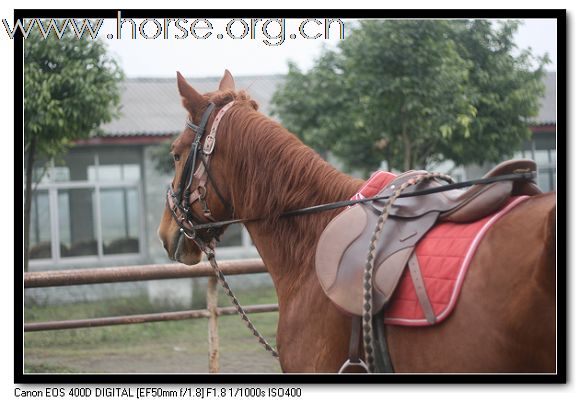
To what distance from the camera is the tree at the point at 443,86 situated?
7.08 metres

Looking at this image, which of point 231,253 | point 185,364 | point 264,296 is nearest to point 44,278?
point 185,364

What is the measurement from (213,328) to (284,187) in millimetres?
2203

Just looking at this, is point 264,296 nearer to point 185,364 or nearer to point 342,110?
point 342,110

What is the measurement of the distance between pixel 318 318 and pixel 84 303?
720 cm

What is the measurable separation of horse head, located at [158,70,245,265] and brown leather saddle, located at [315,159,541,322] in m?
0.58

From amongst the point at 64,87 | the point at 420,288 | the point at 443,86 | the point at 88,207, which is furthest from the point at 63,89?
the point at 420,288

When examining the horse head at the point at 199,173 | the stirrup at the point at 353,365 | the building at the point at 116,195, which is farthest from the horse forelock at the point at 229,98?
the building at the point at 116,195

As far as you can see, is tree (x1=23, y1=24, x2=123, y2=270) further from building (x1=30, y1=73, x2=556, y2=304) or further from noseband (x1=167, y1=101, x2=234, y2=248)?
noseband (x1=167, y1=101, x2=234, y2=248)

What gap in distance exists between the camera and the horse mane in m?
2.59

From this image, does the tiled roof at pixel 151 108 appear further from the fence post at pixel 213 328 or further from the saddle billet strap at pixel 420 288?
the saddle billet strap at pixel 420 288

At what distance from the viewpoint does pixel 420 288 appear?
→ 83.4 inches

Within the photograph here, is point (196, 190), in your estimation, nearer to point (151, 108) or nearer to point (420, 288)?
point (420, 288)

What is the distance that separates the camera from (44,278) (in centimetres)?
396

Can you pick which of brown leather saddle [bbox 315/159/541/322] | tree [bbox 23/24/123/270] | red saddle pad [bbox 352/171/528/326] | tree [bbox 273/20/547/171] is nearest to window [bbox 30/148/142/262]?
tree [bbox 23/24/123/270]
